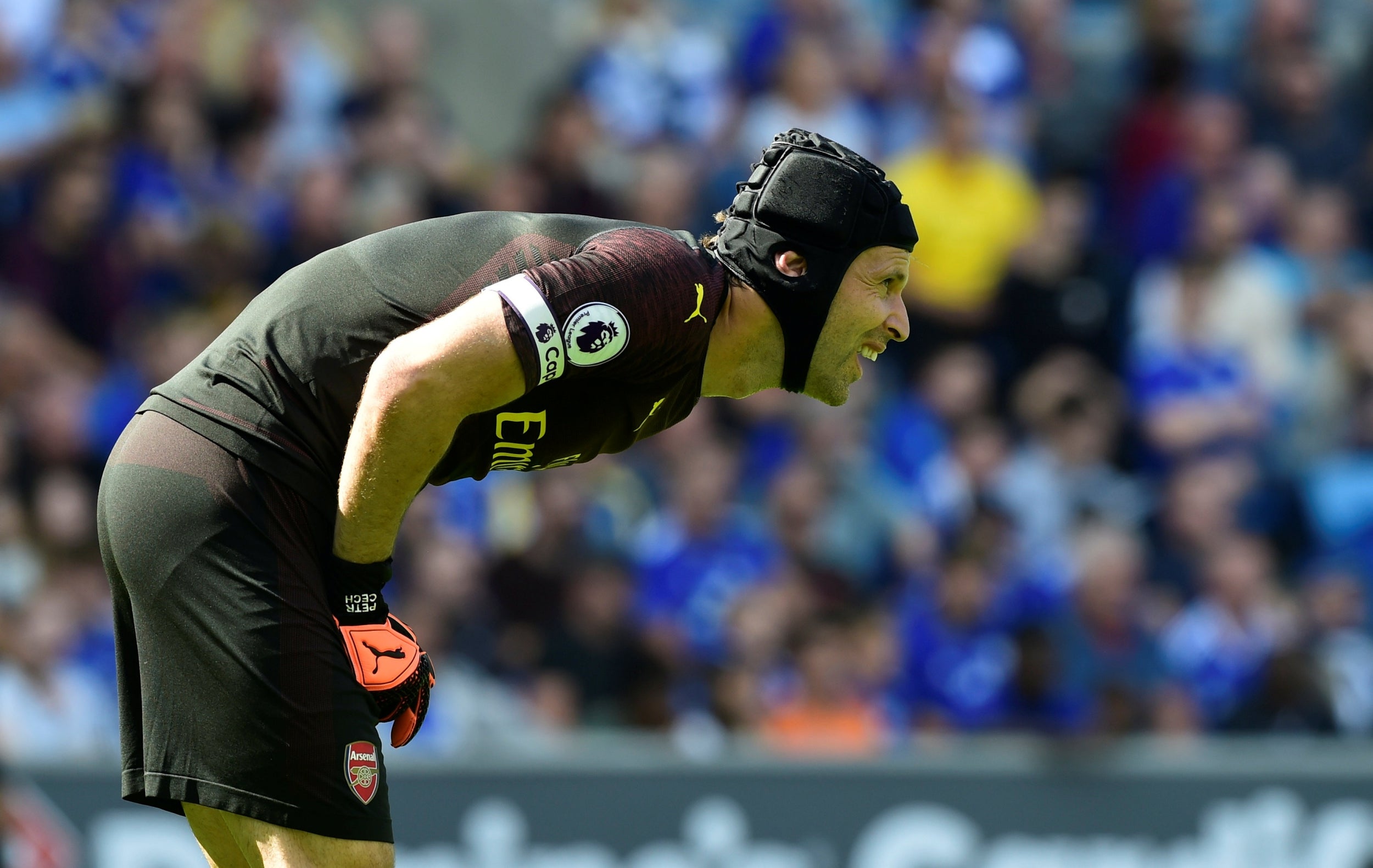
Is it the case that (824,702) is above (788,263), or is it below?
below

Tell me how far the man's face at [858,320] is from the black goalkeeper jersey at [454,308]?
290mm

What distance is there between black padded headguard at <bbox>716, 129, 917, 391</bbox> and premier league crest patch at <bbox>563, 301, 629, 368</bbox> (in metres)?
0.46

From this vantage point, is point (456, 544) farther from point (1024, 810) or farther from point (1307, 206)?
point (1307, 206)

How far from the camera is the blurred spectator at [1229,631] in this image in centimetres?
955

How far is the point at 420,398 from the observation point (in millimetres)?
3656

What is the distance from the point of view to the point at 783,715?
916 centimetres

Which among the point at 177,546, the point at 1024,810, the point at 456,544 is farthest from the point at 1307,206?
the point at 177,546

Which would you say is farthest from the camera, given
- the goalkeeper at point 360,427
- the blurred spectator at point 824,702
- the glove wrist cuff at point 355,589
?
the blurred spectator at point 824,702

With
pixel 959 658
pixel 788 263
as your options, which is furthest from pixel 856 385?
pixel 788 263

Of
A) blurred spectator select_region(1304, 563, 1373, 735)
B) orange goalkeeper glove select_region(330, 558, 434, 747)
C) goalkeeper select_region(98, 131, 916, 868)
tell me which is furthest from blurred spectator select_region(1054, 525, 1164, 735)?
orange goalkeeper glove select_region(330, 558, 434, 747)

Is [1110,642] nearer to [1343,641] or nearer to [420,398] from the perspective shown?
[1343,641]

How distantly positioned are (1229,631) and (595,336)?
6840mm

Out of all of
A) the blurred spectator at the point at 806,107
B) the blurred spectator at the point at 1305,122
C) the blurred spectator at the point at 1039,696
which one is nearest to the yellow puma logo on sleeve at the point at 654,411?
the blurred spectator at the point at 1039,696

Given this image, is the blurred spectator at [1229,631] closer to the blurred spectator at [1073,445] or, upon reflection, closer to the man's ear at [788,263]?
the blurred spectator at [1073,445]
